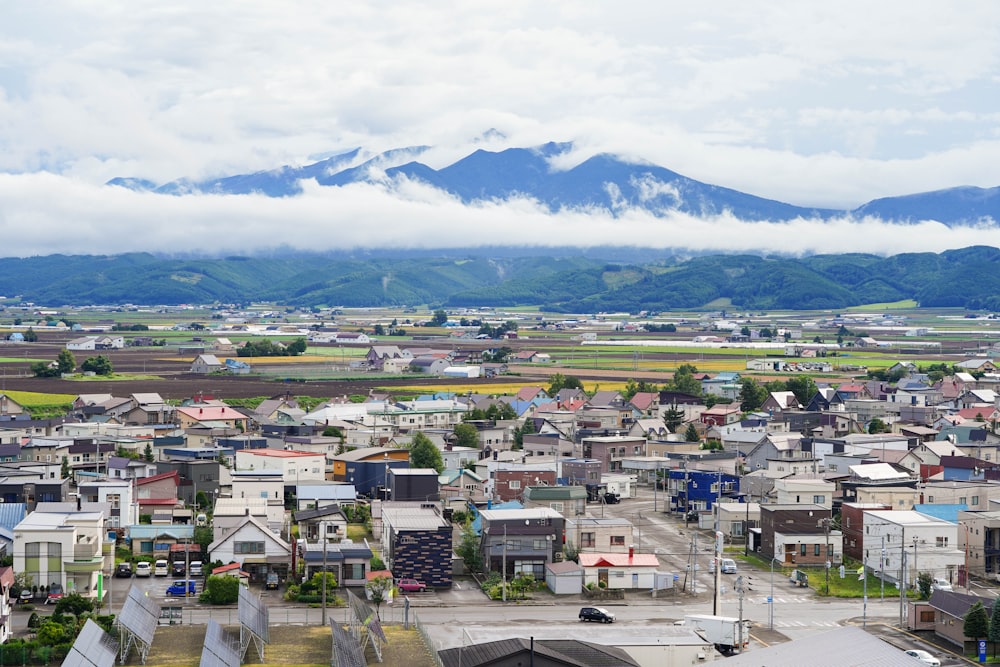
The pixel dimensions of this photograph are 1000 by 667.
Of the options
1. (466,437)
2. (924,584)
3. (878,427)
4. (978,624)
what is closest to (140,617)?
(978,624)

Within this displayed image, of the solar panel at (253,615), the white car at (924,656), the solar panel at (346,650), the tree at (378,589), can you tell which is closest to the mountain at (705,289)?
the tree at (378,589)

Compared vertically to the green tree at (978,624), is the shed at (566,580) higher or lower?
lower

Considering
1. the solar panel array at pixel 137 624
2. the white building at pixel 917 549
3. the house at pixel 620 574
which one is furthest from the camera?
the white building at pixel 917 549

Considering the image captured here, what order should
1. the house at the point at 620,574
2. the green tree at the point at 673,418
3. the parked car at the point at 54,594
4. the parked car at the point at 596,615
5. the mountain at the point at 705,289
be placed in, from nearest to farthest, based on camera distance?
the parked car at the point at 596,615 → the parked car at the point at 54,594 → the house at the point at 620,574 → the green tree at the point at 673,418 → the mountain at the point at 705,289

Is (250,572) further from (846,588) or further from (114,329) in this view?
(114,329)

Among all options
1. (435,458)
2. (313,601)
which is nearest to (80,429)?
(435,458)

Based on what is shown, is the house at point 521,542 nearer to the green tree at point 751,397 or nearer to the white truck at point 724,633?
the white truck at point 724,633

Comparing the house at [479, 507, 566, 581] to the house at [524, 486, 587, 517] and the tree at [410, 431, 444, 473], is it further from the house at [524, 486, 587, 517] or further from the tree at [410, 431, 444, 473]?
the tree at [410, 431, 444, 473]
